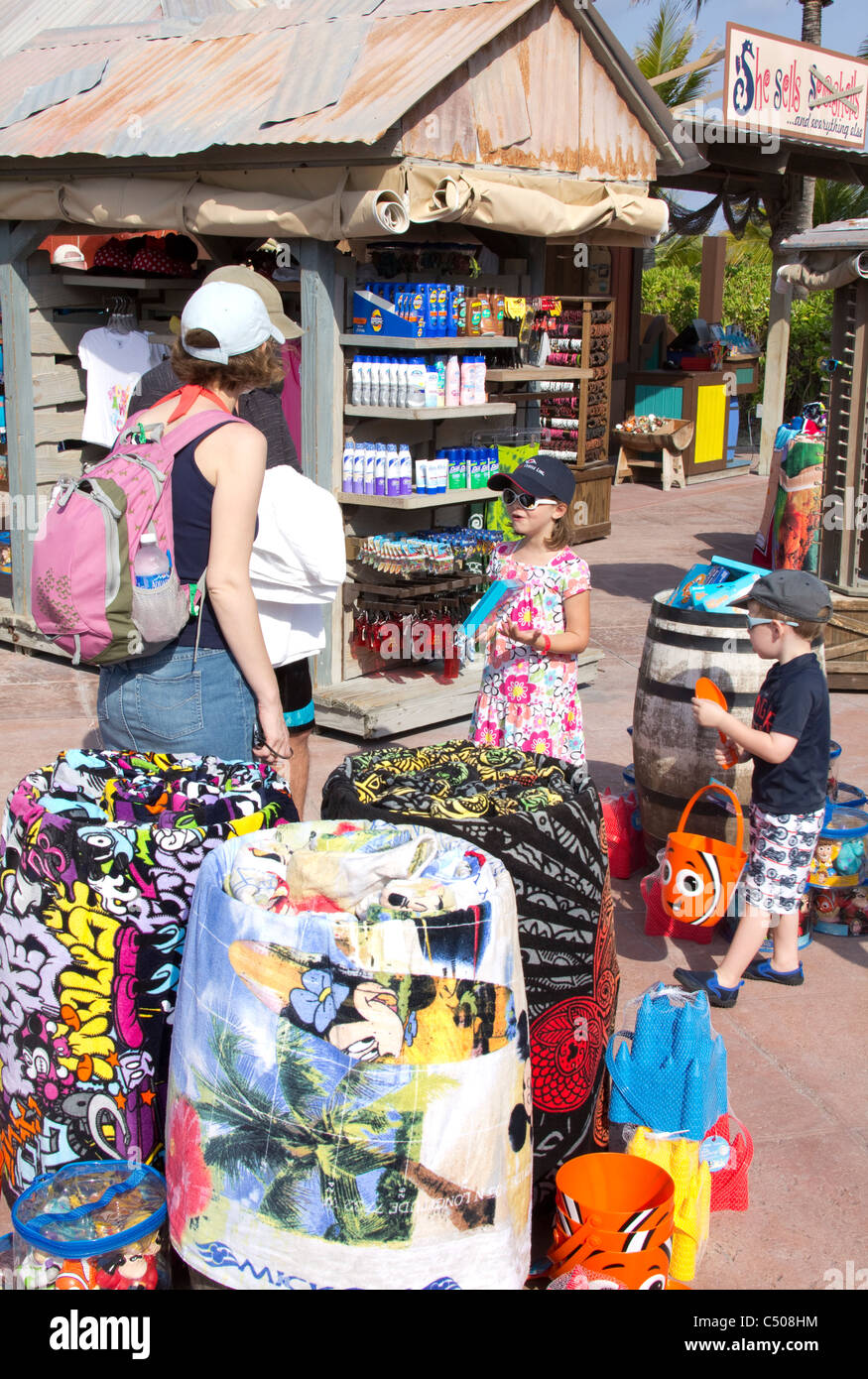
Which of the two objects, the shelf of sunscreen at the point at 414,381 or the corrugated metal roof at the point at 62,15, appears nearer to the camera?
the shelf of sunscreen at the point at 414,381

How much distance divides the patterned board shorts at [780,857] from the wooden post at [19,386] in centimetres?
539

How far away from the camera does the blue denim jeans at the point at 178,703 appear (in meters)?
3.20

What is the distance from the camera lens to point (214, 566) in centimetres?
309

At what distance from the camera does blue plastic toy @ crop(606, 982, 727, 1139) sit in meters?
2.97

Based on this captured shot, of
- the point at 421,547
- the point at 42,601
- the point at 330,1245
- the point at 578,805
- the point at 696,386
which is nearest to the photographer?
the point at 330,1245

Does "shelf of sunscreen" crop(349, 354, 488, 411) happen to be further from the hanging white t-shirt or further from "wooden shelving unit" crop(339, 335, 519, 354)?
the hanging white t-shirt

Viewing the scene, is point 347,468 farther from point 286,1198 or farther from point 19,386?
point 286,1198

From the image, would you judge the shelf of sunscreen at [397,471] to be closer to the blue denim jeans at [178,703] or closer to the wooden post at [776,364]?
the blue denim jeans at [178,703]

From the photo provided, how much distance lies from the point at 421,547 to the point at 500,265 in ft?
7.27

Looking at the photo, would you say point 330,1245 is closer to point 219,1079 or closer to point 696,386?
point 219,1079

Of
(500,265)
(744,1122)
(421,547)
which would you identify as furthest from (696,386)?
(744,1122)

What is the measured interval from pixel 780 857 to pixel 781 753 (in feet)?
1.19

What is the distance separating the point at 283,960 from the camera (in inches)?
85.4

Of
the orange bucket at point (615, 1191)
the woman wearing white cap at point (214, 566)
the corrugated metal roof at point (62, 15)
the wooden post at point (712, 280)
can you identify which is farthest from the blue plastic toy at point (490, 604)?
the wooden post at point (712, 280)
